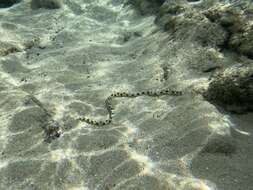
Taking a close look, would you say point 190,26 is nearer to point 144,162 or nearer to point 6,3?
point 144,162

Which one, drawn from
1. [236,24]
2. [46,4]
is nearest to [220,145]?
[236,24]

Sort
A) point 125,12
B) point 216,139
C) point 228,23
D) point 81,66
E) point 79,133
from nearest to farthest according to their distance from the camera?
point 216,139 < point 79,133 < point 228,23 < point 81,66 < point 125,12

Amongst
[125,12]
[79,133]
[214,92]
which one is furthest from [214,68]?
[125,12]

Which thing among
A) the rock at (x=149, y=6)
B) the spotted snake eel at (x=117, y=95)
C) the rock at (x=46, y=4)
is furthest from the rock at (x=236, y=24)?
the rock at (x=46, y=4)

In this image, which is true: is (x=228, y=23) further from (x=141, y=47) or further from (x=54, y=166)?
(x=54, y=166)

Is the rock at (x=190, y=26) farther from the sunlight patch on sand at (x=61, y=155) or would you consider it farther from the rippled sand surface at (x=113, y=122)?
the sunlight patch on sand at (x=61, y=155)
